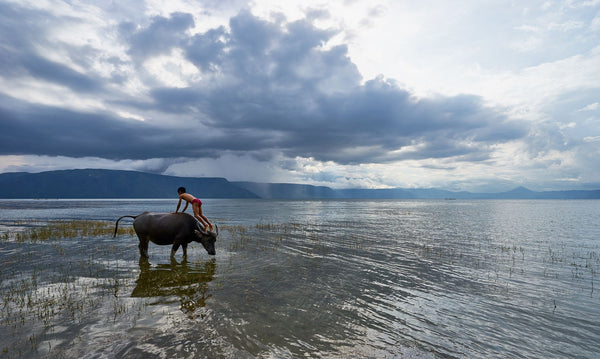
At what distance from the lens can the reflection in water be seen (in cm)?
962

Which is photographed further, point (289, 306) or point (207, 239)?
point (207, 239)

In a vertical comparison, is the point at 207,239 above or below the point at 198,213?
below

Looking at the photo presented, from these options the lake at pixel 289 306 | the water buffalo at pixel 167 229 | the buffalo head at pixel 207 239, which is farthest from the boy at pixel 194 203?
the lake at pixel 289 306

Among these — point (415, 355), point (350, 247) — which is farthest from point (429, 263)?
point (415, 355)

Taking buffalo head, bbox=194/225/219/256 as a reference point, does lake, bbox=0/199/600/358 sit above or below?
below

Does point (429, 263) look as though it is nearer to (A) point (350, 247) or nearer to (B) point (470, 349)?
(A) point (350, 247)

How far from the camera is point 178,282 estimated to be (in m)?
11.7

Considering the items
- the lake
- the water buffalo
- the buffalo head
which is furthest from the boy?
the lake

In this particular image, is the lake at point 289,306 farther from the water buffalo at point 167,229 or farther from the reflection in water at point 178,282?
the water buffalo at point 167,229

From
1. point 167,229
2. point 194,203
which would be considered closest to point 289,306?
point 194,203

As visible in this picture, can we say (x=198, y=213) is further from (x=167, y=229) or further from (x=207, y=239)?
(x=167, y=229)

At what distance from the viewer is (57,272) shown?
512 inches

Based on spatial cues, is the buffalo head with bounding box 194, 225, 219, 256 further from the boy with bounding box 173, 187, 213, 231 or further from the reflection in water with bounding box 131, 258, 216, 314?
the reflection in water with bounding box 131, 258, 216, 314

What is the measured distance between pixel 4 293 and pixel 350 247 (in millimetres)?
19769
